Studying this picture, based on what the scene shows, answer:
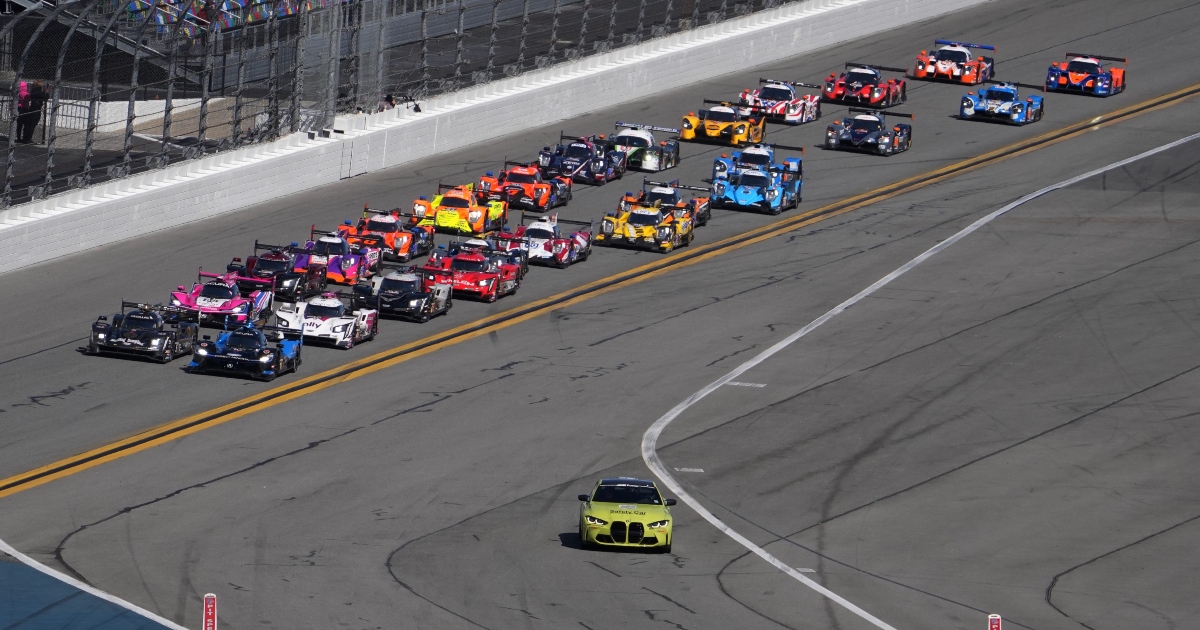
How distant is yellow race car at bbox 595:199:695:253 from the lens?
5103cm

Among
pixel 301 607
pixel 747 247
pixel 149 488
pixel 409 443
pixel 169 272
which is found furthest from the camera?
pixel 747 247

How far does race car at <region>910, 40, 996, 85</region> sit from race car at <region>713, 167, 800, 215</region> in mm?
18398

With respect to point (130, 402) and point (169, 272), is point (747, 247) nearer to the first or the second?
point (169, 272)

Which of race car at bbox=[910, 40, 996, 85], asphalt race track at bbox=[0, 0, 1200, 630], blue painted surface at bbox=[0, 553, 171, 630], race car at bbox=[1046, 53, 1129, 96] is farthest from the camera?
race car at bbox=[910, 40, 996, 85]

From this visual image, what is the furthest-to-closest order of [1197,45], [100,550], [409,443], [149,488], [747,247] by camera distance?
[1197,45] < [747,247] < [409,443] < [149,488] < [100,550]

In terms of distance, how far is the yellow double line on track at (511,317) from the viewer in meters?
33.7

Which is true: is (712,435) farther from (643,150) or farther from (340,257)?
(643,150)

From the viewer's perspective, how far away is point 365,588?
88.1ft

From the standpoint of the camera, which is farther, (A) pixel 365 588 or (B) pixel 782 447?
(B) pixel 782 447

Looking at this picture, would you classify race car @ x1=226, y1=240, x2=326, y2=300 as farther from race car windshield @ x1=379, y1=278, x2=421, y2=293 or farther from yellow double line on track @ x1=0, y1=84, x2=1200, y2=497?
yellow double line on track @ x1=0, y1=84, x2=1200, y2=497

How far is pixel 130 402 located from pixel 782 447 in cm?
1346

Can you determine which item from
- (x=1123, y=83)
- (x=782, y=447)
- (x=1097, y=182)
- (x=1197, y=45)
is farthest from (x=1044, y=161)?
(x=782, y=447)

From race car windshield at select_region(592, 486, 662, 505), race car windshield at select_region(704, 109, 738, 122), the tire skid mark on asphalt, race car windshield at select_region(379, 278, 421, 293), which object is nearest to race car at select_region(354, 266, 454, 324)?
race car windshield at select_region(379, 278, 421, 293)

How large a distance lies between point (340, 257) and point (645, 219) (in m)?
9.14
